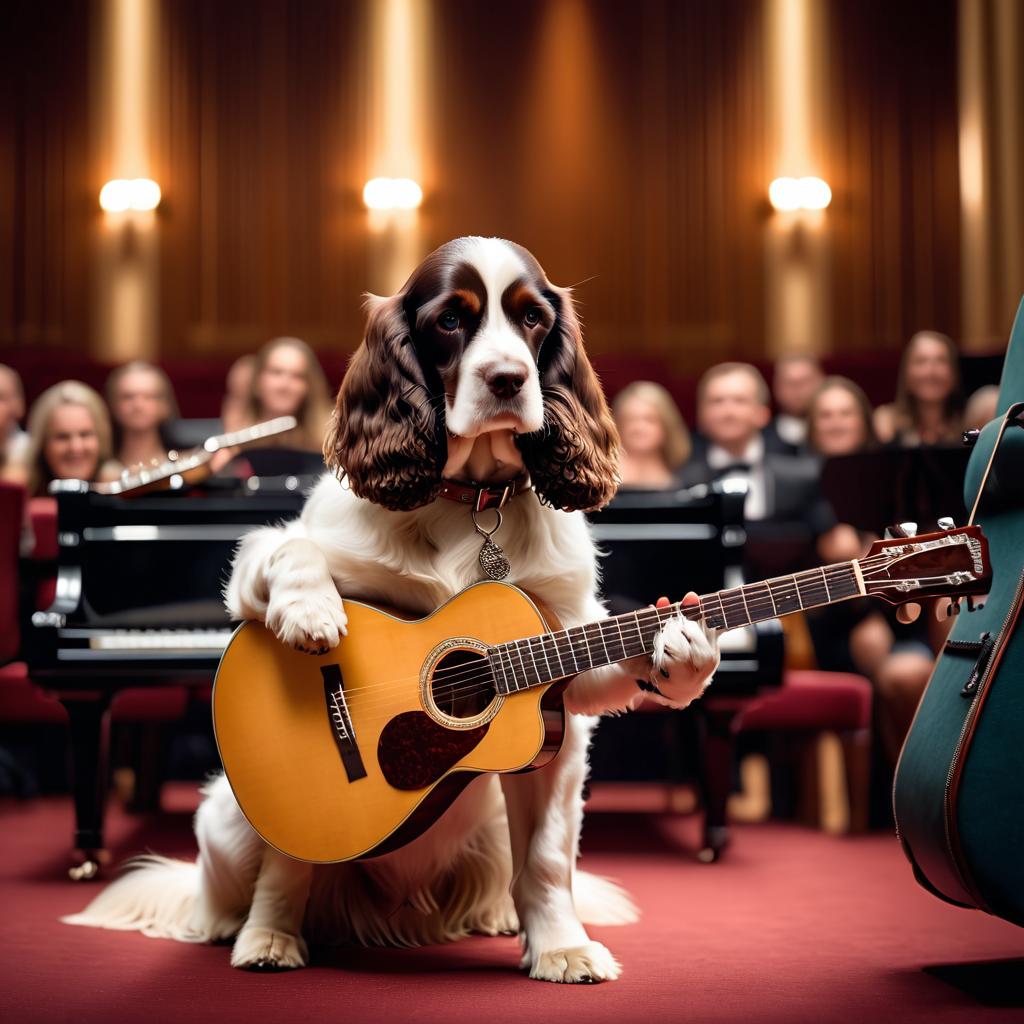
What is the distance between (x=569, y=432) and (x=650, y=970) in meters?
0.95

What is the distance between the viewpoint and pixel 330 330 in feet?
33.0

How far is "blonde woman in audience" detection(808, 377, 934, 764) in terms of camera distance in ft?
13.5

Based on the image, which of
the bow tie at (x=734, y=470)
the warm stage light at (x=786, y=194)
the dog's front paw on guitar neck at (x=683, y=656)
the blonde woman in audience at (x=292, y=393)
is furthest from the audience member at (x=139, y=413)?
the warm stage light at (x=786, y=194)

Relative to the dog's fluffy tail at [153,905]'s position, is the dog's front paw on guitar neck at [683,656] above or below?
above

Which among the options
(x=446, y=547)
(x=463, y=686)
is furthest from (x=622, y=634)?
(x=446, y=547)

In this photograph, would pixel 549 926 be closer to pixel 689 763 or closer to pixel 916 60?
pixel 689 763

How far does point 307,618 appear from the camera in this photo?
6.67 ft

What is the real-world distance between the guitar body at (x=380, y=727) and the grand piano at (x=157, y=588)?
111 cm

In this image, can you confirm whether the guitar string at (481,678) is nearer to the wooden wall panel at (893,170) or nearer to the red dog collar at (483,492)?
the red dog collar at (483,492)

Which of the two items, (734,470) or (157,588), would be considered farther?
(734,470)

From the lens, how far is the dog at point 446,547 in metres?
2.11

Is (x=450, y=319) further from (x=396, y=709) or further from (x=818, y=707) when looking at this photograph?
(x=818, y=707)

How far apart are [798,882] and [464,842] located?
1.21m

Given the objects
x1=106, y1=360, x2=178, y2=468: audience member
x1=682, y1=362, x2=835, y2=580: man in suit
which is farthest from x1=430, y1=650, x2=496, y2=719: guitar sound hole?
x1=106, y1=360, x2=178, y2=468: audience member
